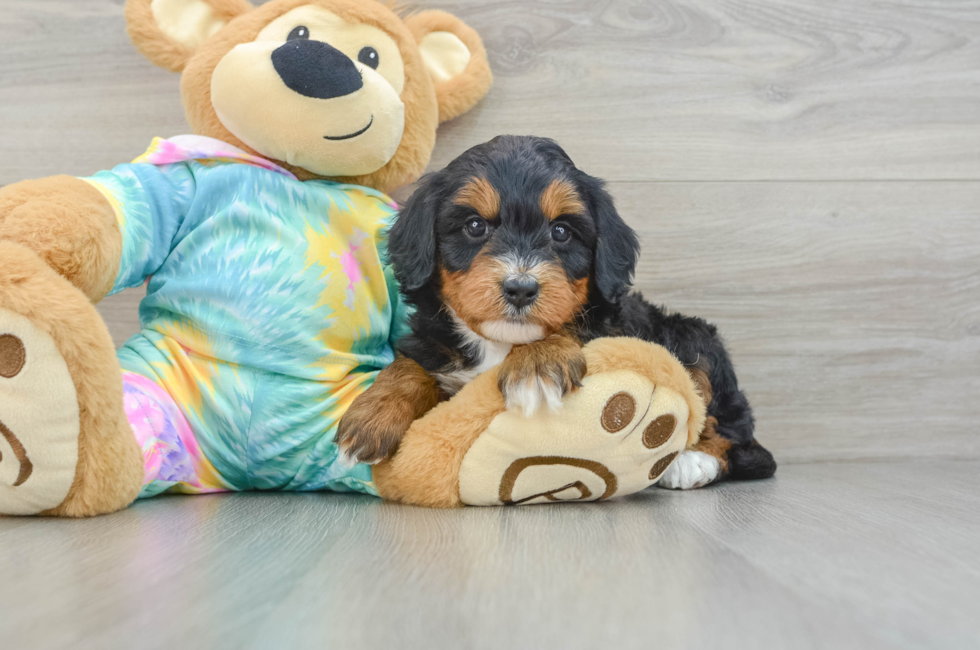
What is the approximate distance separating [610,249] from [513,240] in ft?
0.79

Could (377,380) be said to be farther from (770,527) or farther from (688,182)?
(688,182)

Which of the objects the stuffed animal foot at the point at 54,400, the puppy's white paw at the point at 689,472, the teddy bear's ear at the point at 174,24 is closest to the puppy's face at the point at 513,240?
the puppy's white paw at the point at 689,472

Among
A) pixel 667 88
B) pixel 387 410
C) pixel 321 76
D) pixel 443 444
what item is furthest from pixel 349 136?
pixel 667 88

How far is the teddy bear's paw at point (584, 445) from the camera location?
1.31 m

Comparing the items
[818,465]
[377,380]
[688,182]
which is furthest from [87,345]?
[818,465]

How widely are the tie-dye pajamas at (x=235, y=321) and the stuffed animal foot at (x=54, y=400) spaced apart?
7.9 inches

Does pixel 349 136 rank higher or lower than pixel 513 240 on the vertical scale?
higher

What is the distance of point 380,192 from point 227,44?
0.51 metres

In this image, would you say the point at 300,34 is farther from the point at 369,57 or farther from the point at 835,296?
the point at 835,296

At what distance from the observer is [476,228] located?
1.43m

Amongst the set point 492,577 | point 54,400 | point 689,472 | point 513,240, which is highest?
point 513,240

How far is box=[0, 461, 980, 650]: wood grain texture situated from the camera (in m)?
0.76

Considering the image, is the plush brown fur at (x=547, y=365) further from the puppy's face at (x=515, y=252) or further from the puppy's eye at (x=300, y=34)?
the puppy's eye at (x=300, y=34)

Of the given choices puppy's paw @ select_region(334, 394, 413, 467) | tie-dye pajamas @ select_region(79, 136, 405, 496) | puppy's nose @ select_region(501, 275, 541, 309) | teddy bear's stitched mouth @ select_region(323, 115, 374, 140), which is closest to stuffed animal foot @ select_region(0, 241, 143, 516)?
tie-dye pajamas @ select_region(79, 136, 405, 496)
